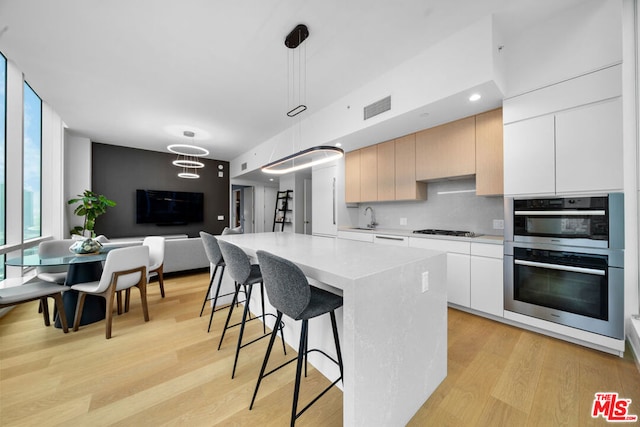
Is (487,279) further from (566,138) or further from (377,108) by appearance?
(377,108)

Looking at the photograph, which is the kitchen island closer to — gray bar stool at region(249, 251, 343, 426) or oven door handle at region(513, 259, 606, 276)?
gray bar stool at region(249, 251, 343, 426)

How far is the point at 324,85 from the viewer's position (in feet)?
10.7

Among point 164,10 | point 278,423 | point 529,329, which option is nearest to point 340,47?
point 164,10

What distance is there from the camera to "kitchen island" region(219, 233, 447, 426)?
111 cm

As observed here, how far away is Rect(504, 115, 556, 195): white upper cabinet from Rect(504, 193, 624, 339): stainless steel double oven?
0.14m

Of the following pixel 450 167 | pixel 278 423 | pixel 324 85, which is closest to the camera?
pixel 278 423

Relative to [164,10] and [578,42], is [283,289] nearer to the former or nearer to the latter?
[164,10]

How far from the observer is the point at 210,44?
96.7 inches

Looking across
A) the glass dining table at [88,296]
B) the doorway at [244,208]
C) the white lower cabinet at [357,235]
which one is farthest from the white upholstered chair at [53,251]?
the doorway at [244,208]

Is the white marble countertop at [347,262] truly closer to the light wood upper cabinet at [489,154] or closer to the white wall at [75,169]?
the light wood upper cabinet at [489,154]

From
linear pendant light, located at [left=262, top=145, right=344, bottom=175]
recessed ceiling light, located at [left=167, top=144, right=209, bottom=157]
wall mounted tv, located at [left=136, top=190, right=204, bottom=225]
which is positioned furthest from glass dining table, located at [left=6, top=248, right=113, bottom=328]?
wall mounted tv, located at [left=136, top=190, right=204, bottom=225]

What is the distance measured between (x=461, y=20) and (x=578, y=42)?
3.27ft

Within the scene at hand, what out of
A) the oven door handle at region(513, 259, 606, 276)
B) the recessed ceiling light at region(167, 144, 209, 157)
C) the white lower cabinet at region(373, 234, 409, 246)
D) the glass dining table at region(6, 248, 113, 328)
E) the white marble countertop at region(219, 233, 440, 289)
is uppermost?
the recessed ceiling light at region(167, 144, 209, 157)

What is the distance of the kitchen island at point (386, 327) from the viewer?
1105 millimetres
